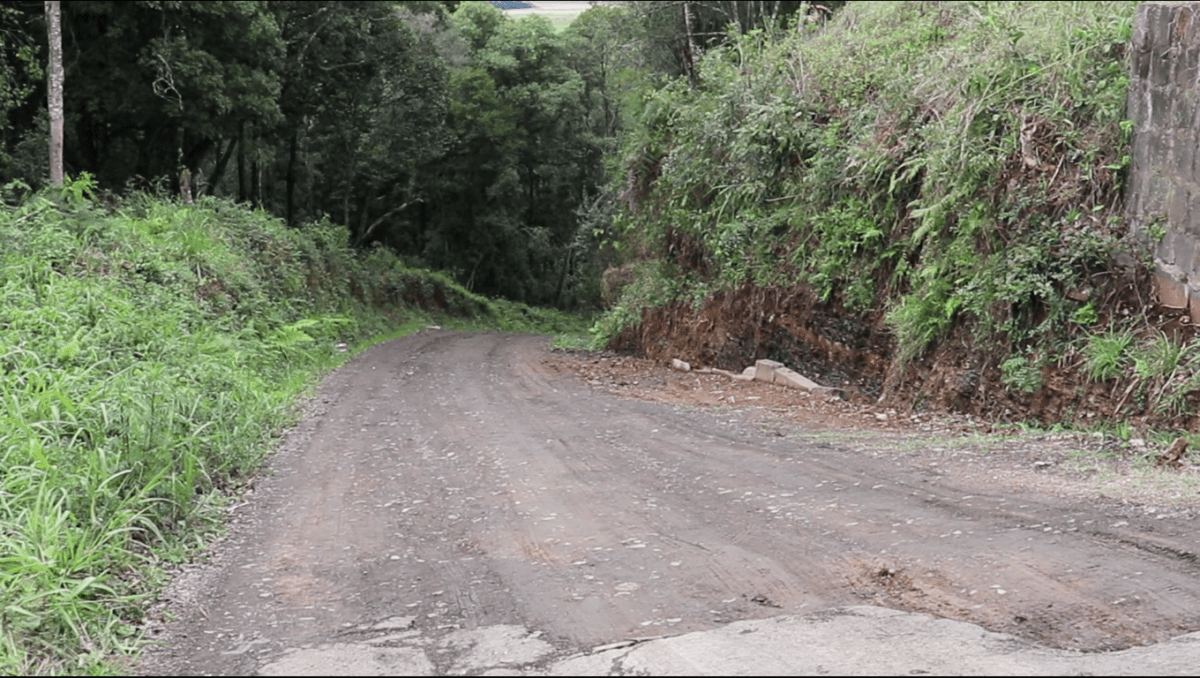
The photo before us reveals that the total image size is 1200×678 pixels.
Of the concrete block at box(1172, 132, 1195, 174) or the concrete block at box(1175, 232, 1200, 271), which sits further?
the concrete block at box(1172, 132, 1195, 174)

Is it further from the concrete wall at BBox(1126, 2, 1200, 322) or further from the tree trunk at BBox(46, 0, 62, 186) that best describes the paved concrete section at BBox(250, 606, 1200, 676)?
the tree trunk at BBox(46, 0, 62, 186)

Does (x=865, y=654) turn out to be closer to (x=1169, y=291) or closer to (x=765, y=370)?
(x=1169, y=291)

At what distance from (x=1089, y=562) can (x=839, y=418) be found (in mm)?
5344

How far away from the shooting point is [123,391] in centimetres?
784

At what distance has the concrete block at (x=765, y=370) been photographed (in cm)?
1309

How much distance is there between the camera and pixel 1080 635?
397cm

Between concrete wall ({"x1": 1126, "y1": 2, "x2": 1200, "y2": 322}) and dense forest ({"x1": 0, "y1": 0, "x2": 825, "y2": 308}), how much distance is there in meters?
9.80

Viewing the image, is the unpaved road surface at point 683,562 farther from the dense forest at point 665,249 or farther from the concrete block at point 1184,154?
the concrete block at point 1184,154

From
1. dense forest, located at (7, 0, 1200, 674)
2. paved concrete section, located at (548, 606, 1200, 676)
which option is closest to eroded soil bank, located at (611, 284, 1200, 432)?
dense forest, located at (7, 0, 1200, 674)

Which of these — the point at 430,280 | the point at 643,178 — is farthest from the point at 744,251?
the point at 430,280

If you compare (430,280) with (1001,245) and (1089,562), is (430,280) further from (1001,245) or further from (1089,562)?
(1089,562)

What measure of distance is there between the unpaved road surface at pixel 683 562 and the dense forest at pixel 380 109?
1239 cm

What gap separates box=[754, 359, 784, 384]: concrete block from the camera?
43.0 ft

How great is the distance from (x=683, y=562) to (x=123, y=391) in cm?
527
